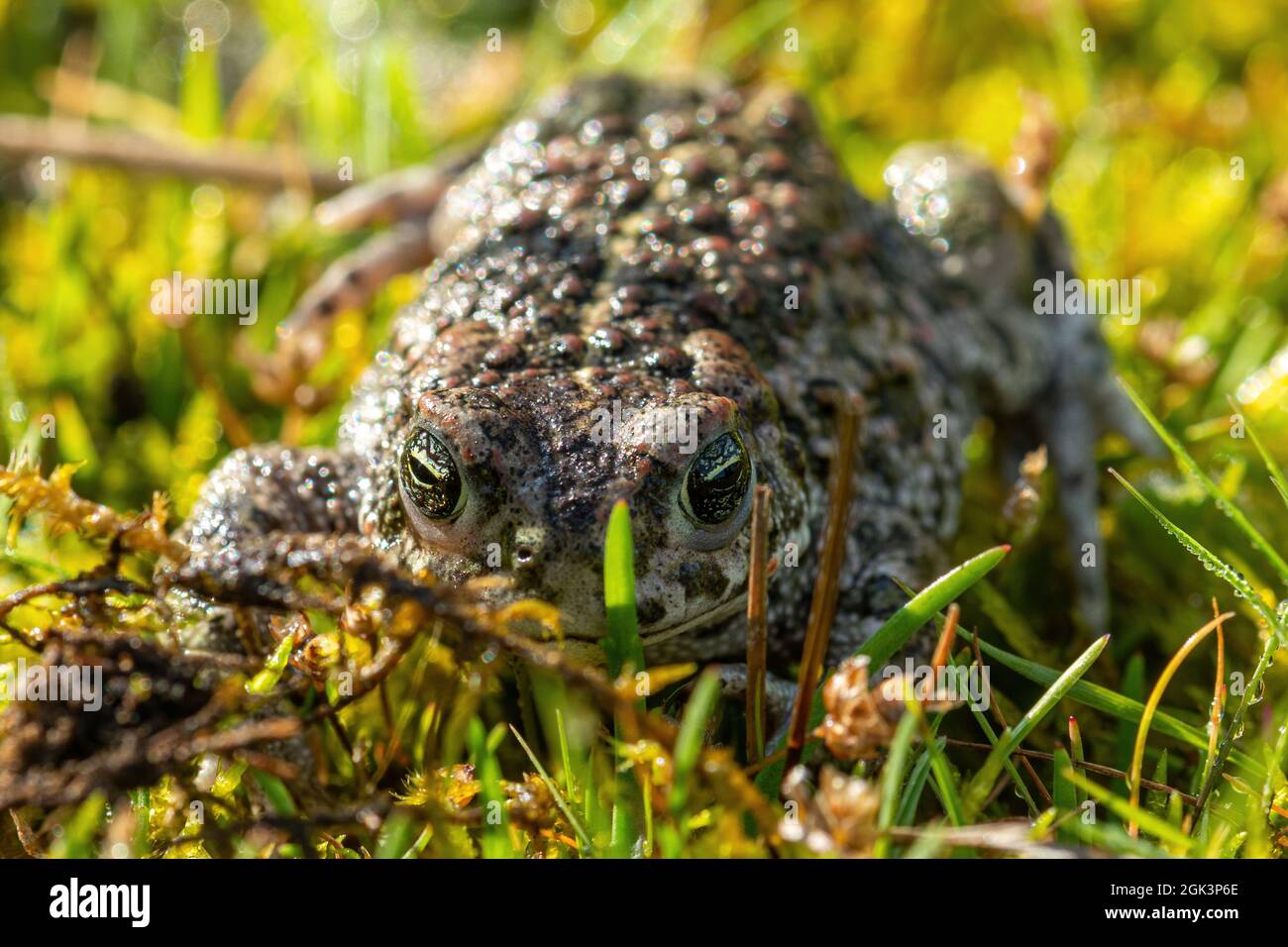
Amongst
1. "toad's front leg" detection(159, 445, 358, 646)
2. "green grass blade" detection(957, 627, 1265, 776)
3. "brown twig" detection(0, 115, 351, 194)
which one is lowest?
"green grass blade" detection(957, 627, 1265, 776)

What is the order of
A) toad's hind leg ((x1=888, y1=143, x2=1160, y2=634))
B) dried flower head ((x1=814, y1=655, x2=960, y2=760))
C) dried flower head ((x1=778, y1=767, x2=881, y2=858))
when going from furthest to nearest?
toad's hind leg ((x1=888, y1=143, x2=1160, y2=634)), dried flower head ((x1=814, y1=655, x2=960, y2=760)), dried flower head ((x1=778, y1=767, x2=881, y2=858))

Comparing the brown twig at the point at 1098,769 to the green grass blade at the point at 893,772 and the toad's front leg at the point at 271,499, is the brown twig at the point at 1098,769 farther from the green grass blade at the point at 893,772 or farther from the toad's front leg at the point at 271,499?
the toad's front leg at the point at 271,499

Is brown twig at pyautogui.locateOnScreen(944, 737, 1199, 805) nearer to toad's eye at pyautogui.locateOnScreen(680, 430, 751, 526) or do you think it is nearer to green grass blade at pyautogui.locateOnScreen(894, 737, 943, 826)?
green grass blade at pyautogui.locateOnScreen(894, 737, 943, 826)

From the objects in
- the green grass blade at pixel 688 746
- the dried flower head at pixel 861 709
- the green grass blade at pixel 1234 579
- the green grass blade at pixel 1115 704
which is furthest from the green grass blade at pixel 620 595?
the green grass blade at pixel 1234 579

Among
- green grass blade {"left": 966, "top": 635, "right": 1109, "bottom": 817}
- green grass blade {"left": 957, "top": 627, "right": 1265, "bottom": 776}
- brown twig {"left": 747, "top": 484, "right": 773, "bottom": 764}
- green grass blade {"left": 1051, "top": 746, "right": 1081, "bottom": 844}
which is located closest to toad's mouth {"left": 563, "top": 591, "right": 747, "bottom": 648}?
brown twig {"left": 747, "top": 484, "right": 773, "bottom": 764}
